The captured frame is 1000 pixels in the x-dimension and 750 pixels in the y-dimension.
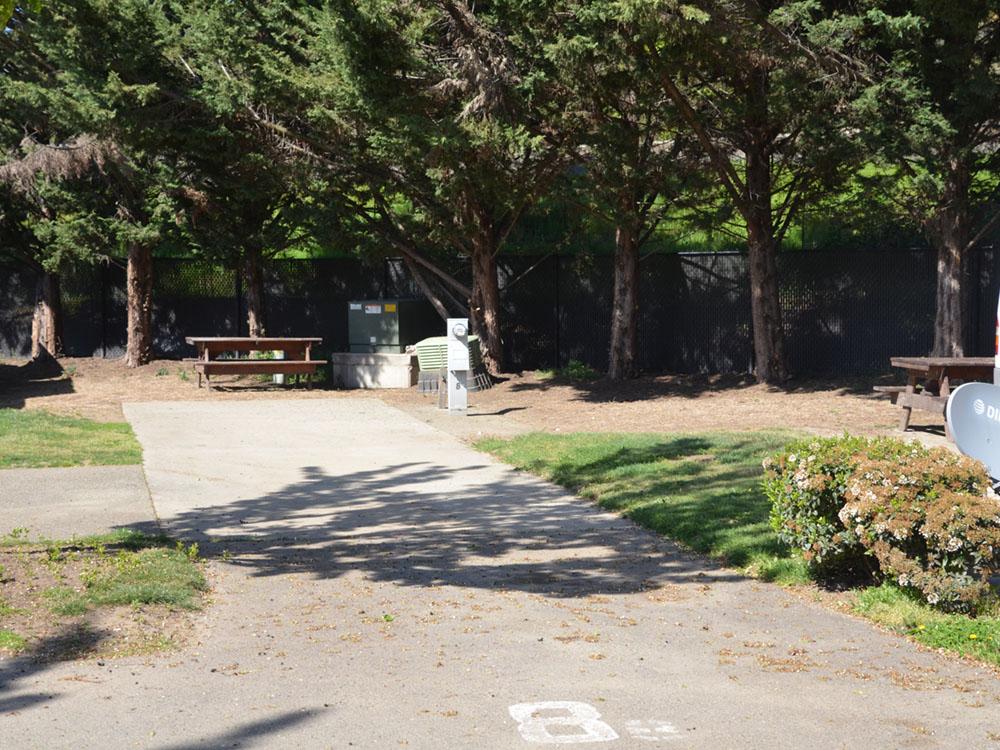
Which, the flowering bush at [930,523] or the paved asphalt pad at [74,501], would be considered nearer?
the flowering bush at [930,523]

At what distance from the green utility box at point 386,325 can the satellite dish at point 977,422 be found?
577 inches

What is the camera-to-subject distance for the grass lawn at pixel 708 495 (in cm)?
643

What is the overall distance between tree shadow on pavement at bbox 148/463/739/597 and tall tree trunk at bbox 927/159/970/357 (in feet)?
30.1

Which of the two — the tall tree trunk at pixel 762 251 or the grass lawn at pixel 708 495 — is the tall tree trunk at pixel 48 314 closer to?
the tall tree trunk at pixel 762 251

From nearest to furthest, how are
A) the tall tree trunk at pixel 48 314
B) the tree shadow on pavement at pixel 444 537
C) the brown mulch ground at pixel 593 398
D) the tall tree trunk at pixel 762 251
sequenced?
the tree shadow on pavement at pixel 444 537 < the brown mulch ground at pixel 593 398 < the tall tree trunk at pixel 762 251 < the tall tree trunk at pixel 48 314

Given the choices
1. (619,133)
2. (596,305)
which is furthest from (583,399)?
(596,305)

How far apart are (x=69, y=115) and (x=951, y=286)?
14.6 m

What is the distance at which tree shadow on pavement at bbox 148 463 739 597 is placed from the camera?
786cm

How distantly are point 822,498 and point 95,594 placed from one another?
169 inches

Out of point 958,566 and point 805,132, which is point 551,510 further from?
point 805,132

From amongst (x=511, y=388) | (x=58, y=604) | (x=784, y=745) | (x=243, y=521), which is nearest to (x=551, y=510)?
(x=243, y=521)

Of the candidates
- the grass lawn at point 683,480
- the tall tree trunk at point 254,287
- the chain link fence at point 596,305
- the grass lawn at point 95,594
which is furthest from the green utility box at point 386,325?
the grass lawn at point 95,594

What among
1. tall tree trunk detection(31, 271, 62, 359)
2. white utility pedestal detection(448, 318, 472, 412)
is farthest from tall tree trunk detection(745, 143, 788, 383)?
tall tree trunk detection(31, 271, 62, 359)

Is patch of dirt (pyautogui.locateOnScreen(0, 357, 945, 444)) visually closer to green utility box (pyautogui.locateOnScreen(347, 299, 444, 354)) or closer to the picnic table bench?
the picnic table bench
